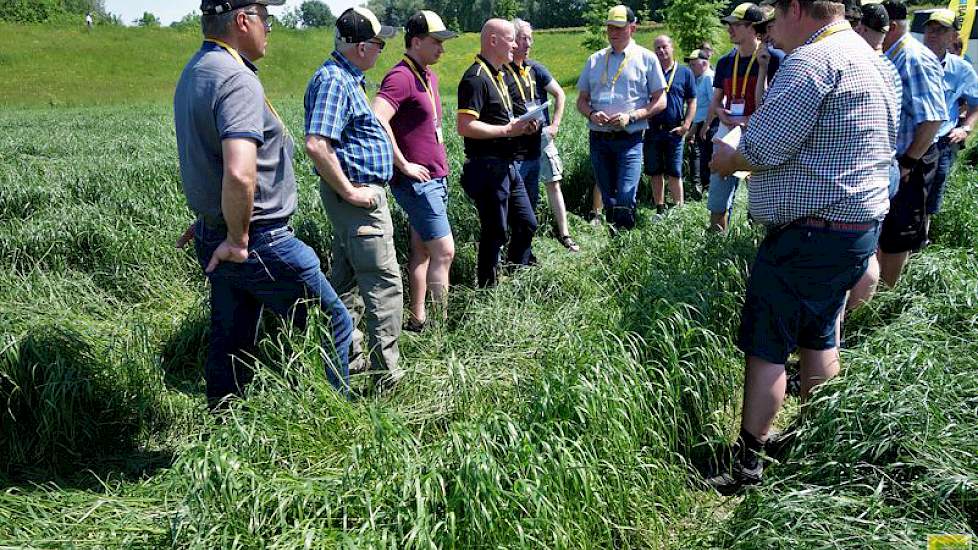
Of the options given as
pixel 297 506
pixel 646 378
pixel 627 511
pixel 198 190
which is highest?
pixel 198 190

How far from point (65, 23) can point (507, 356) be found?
160 feet

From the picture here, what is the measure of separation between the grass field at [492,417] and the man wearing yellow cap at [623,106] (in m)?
0.96

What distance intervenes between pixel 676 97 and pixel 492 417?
532 centimetres

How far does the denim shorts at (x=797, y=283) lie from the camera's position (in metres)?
2.80

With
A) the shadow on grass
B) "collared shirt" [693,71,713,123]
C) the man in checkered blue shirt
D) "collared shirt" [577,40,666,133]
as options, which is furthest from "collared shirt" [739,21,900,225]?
"collared shirt" [693,71,713,123]

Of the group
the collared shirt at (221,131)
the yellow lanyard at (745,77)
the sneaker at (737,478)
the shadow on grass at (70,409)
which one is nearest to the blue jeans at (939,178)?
the yellow lanyard at (745,77)

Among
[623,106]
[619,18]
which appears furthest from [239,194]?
[619,18]

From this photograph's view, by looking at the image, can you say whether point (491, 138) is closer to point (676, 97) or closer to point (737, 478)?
point (737, 478)

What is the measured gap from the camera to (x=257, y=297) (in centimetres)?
315

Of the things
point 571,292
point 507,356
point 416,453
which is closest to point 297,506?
point 416,453

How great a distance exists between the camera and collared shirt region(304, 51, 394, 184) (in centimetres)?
337

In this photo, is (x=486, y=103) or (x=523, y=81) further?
(x=523, y=81)

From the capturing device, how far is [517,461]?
2.46 meters

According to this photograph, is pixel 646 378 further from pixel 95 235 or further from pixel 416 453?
pixel 95 235
